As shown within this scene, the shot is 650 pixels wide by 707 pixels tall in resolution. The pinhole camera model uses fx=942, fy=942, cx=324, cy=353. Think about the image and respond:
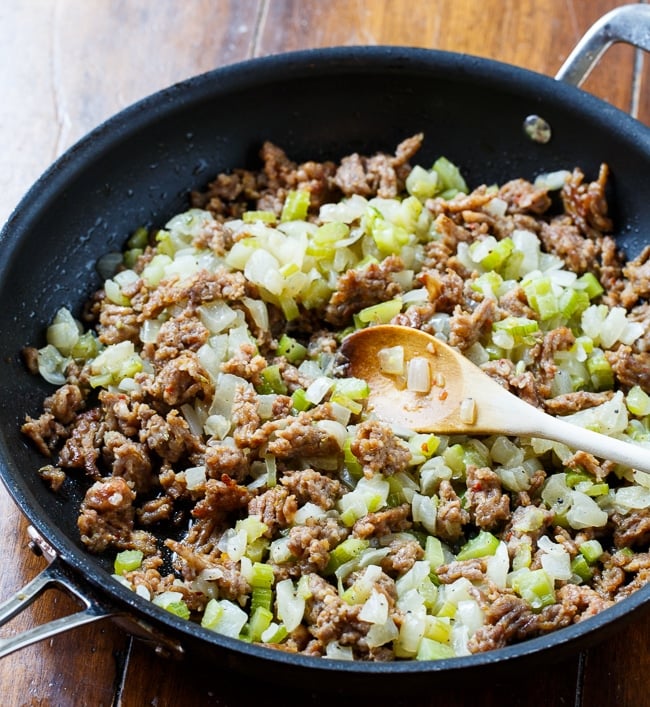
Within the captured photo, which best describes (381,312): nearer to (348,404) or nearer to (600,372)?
(348,404)

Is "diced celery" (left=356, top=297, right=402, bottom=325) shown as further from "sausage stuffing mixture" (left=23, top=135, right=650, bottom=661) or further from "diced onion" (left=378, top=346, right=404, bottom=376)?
"diced onion" (left=378, top=346, right=404, bottom=376)

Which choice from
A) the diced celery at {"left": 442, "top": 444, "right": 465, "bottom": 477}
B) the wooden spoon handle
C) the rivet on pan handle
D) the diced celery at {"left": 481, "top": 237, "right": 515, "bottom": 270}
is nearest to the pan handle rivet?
the diced celery at {"left": 481, "top": 237, "right": 515, "bottom": 270}

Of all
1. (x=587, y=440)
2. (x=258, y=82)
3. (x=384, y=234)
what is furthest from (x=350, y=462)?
(x=258, y=82)

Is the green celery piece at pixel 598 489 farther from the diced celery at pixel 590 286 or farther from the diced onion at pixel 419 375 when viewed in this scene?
the diced celery at pixel 590 286

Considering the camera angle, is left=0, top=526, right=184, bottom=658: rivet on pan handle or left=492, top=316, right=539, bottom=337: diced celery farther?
left=492, top=316, right=539, bottom=337: diced celery

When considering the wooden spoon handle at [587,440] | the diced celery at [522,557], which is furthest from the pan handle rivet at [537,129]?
the diced celery at [522,557]

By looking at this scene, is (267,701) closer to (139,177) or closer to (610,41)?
(139,177)

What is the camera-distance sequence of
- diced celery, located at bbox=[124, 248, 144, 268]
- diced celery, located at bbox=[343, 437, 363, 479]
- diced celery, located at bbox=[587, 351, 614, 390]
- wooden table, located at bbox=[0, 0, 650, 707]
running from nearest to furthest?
1. diced celery, located at bbox=[343, 437, 363, 479]
2. diced celery, located at bbox=[587, 351, 614, 390]
3. diced celery, located at bbox=[124, 248, 144, 268]
4. wooden table, located at bbox=[0, 0, 650, 707]

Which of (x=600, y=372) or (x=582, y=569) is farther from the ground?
(x=600, y=372)
